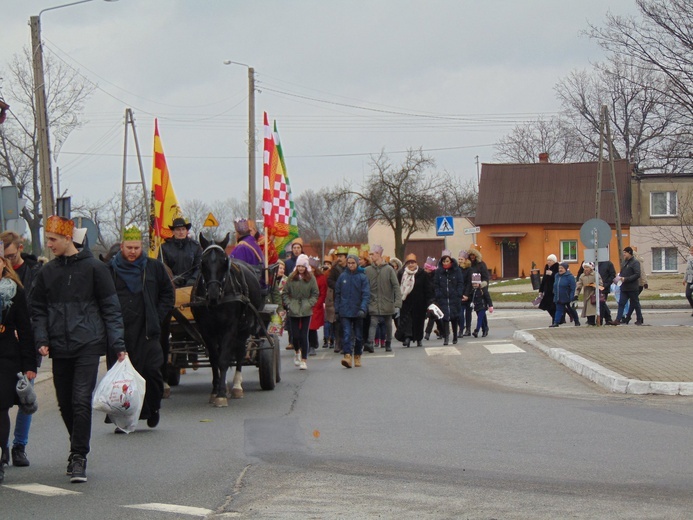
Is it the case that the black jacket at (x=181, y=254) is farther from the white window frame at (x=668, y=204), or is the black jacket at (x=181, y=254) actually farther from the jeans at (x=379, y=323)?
the white window frame at (x=668, y=204)

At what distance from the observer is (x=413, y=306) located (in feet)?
70.5

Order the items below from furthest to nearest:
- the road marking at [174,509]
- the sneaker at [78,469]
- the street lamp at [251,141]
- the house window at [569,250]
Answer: the house window at [569,250]
the street lamp at [251,141]
the sneaker at [78,469]
the road marking at [174,509]

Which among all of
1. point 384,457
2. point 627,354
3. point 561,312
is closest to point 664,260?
point 561,312

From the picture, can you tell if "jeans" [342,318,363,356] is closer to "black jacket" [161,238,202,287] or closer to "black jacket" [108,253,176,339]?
"black jacket" [161,238,202,287]

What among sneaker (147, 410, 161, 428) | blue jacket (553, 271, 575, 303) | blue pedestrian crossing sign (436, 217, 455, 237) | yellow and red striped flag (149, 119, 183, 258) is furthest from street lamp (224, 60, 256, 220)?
sneaker (147, 410, 161, 428)

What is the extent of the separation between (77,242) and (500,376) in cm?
838

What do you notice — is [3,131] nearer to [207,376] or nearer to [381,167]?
[381,167]

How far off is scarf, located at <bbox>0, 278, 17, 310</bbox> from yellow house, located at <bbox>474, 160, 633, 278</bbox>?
58628 mm

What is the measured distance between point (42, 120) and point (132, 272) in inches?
562

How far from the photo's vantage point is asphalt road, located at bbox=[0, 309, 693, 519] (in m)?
6.88

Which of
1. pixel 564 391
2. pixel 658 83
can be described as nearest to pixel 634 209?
pixel 658 83

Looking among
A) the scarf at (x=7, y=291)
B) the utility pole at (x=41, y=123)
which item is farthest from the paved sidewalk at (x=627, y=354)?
the utility pole at (x=41, y=123)

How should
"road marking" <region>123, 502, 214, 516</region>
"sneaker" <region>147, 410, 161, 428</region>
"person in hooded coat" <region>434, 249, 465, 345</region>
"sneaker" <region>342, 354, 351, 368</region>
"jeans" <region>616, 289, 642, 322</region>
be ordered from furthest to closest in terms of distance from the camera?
"jeans" <region>616, 289, 642, 322</region> < "person in hooded coat" <region>434, 249, 465, 345</region> < "sneaker" <region>342, 354, 351, 368</region> < "sneaker" <region>147, 410, 161, 428</region> < "road marking" <region>123, 502, 214, 516</region>

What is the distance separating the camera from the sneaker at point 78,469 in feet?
25.3
